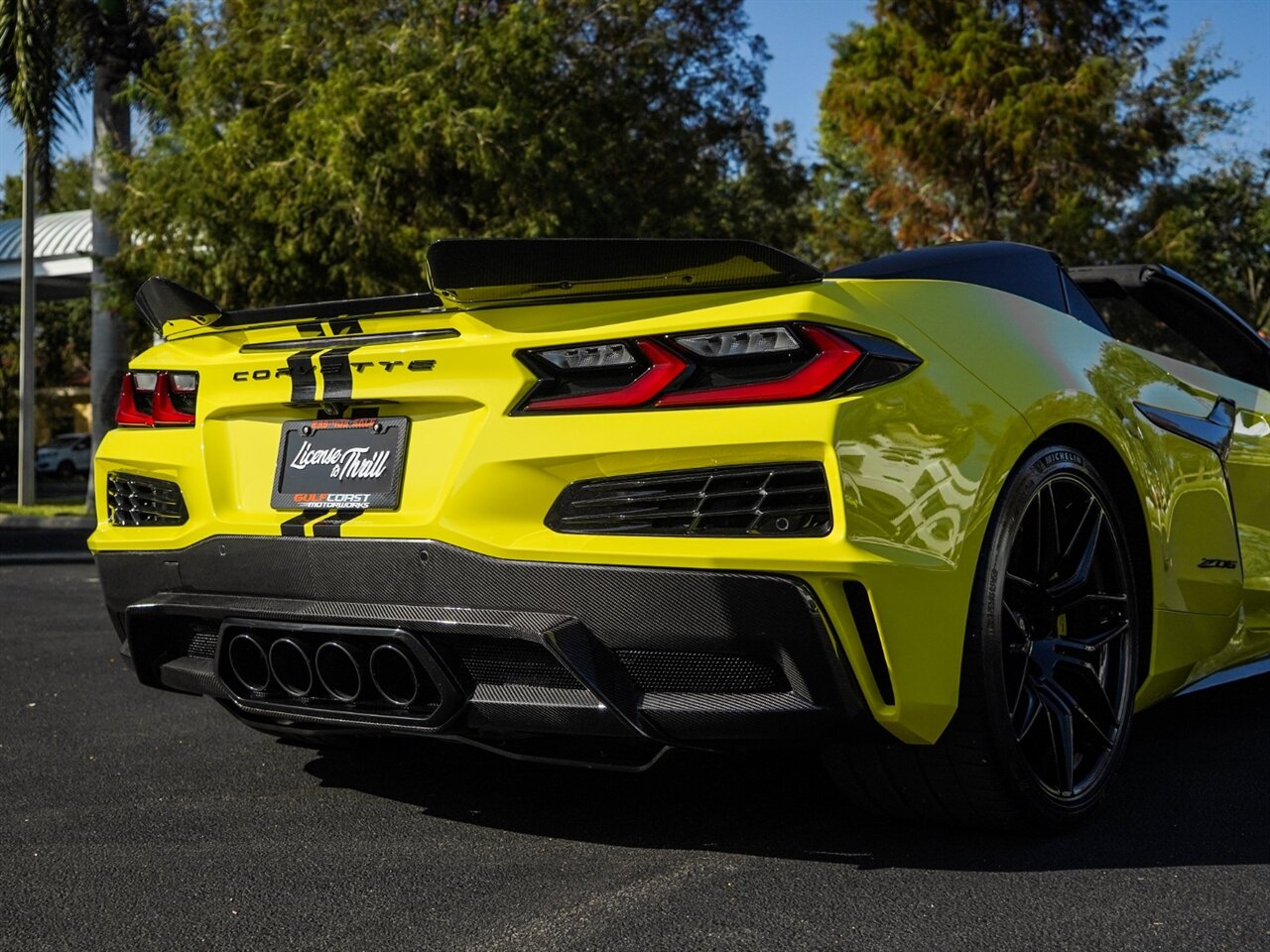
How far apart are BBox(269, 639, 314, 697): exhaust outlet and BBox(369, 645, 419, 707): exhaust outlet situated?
179mm

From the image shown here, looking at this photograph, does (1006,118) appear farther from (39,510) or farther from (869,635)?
(869,635)

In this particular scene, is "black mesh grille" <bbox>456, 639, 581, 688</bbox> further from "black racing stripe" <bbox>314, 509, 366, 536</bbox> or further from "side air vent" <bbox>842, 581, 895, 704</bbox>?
"side air vent" <bbox>842, 581, 895, 704</bbox>

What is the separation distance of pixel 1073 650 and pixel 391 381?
5.34 feet

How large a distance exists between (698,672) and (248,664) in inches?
40.6

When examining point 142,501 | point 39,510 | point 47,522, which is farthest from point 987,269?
point 39,510

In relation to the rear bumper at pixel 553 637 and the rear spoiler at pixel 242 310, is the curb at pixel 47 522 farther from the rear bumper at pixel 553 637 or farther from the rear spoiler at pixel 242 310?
the rear bumper at pixel 553 637

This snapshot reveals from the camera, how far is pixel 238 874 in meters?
2.86

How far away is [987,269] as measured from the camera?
352cm

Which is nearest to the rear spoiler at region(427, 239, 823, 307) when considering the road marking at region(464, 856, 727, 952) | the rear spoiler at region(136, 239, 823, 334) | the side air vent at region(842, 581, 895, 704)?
the rear spoiler at region(136, 239, 823, 334)

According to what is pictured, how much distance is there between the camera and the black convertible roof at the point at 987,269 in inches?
137

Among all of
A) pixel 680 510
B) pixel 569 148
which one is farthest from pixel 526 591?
pixel 569 148

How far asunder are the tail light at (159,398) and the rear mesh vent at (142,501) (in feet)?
0.46

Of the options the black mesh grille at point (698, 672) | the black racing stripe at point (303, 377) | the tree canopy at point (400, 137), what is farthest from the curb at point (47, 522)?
the black mesh grille at point (698, 672)

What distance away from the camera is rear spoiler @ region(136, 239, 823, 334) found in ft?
9.23
